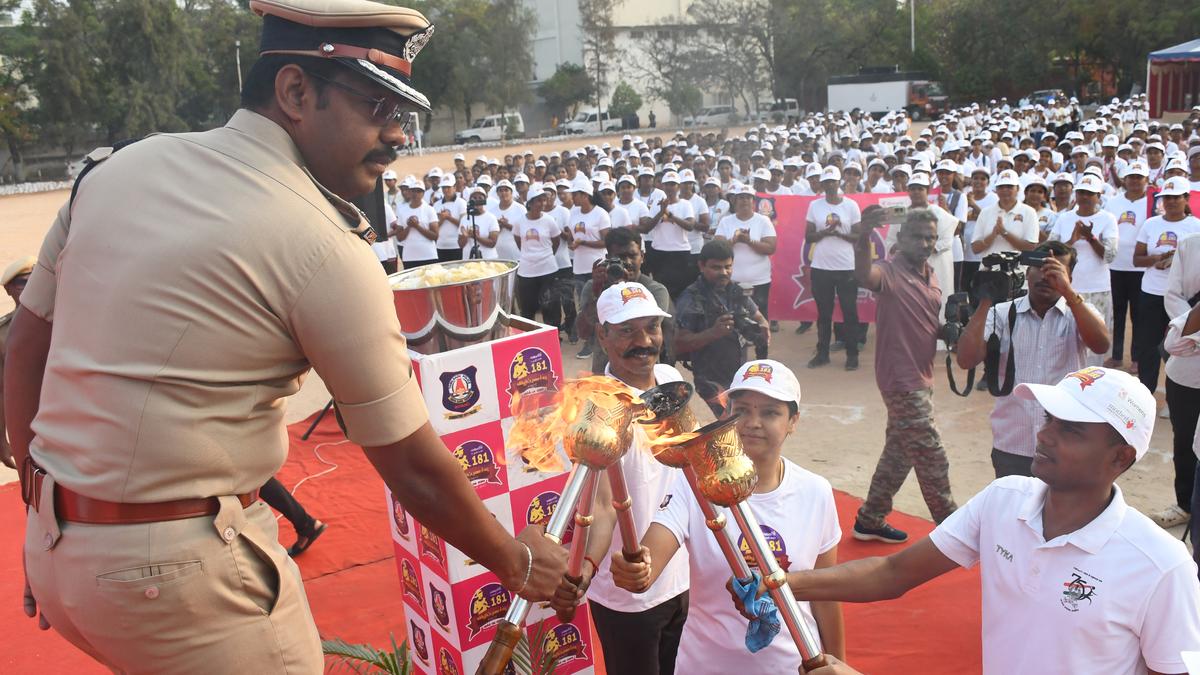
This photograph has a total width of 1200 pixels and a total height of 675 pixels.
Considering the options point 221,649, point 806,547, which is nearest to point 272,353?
point 221,649

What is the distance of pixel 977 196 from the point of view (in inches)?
462

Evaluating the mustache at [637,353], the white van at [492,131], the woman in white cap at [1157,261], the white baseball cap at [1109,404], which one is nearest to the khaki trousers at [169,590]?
the white baseball cap at [1109,404]

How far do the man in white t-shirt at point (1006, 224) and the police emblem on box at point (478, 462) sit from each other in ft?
25.2

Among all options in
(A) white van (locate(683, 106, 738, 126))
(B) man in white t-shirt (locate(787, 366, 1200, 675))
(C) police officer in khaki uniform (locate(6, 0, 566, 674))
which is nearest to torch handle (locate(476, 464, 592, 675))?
(C) police officer in khaki uniform (locate(6, 0, 566, 674))

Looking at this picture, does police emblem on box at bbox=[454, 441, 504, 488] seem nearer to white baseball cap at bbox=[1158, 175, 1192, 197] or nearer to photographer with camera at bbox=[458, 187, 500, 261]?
white baseball cap at bbox=[1158, 175, 1192, 197]

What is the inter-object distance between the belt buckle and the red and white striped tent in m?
36.2

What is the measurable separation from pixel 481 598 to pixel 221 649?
202 centimetres

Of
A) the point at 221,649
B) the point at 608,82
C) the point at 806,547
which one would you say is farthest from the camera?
the point at 608,82

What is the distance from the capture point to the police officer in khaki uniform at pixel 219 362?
6.04 ft

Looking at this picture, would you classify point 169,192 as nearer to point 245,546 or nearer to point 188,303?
point 188,303

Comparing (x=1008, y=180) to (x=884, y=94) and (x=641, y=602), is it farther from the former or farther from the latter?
(x=884, y=94)

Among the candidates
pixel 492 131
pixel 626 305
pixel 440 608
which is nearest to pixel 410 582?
pixel 440 608

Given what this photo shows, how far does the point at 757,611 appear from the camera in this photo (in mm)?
2459

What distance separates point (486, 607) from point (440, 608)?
7.6 inches
